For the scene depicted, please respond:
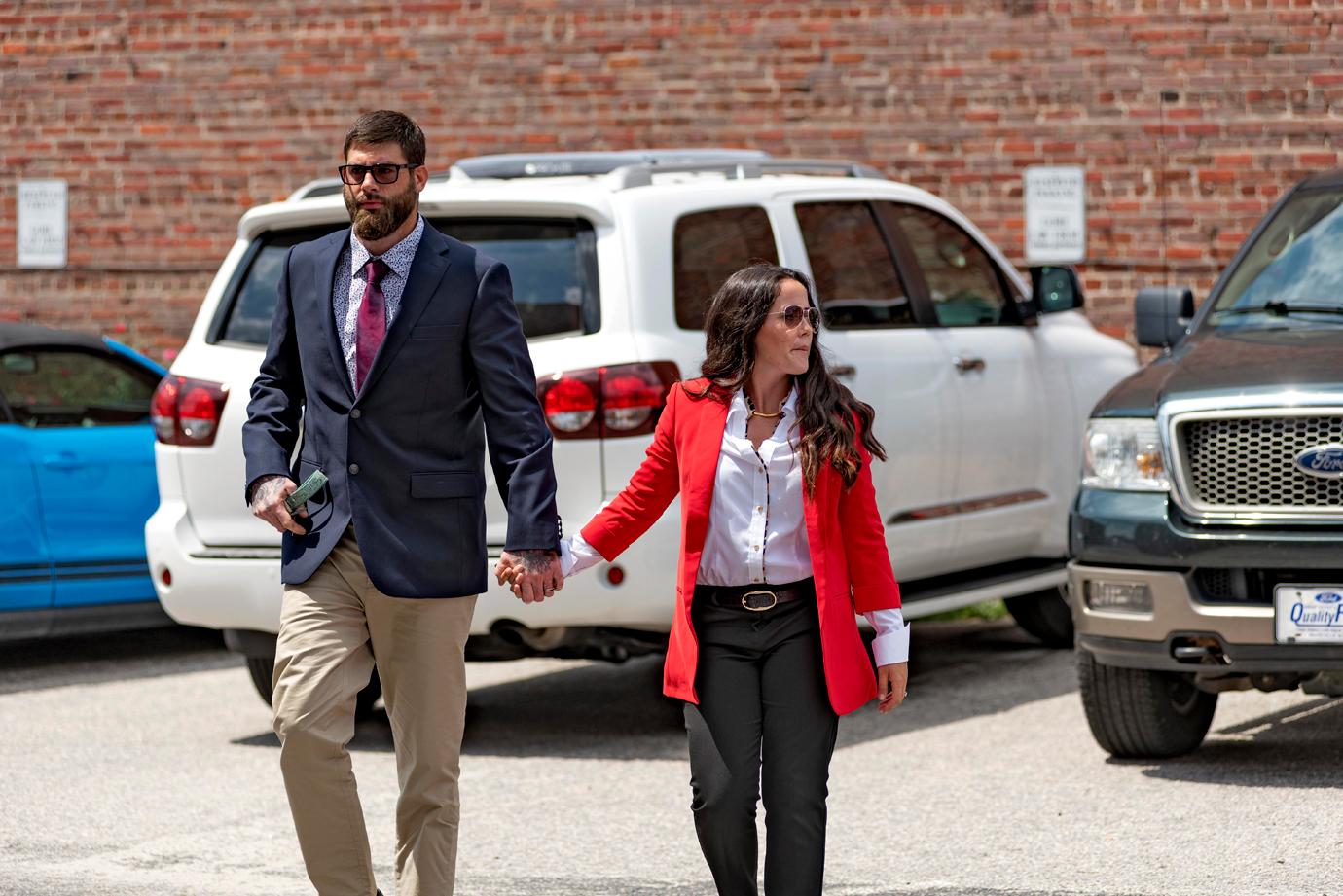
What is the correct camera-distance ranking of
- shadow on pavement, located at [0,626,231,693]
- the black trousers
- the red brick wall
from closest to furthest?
the black trousers < shadow on pavement, located at [0,626,231,693] < the red brick wall

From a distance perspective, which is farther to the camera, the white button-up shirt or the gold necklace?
the gold necklace

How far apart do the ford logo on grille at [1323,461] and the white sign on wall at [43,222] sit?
10.2 metres

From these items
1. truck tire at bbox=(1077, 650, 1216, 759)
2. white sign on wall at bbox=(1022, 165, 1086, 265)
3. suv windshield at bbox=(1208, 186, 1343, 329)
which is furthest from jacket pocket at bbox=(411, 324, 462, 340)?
white sign on wall at bbox=(1022, 165, 1086, 265)

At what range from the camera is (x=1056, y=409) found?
9.34m

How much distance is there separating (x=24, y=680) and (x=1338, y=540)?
6129 millimetres

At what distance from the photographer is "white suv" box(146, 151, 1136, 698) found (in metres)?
7.20

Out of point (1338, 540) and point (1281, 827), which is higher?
point (1338, 540)

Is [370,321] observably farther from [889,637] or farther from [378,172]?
[889,637]

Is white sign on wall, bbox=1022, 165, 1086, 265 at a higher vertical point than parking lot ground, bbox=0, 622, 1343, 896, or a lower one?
higher

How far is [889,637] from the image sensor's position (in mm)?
4527

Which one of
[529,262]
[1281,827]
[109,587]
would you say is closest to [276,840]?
[529,262]

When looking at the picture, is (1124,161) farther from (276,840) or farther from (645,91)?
(276,840)

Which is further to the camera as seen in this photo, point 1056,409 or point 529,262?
point 1056,409

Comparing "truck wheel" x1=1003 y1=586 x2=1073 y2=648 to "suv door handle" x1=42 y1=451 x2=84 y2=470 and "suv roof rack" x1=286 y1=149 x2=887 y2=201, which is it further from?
"suv door handle" x1=42 y1=451 x2=84 y2=470
